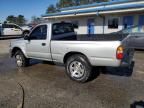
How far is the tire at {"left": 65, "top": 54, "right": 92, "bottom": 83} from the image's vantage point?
18.7 ft

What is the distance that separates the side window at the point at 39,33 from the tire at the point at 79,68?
1.46 m

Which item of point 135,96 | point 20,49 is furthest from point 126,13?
point 135,96

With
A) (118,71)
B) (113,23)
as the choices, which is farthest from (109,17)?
(118,71)

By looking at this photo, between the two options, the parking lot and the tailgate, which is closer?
the parking lot

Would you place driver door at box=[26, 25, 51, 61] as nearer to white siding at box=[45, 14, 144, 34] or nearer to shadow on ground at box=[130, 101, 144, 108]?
shadow on ground at box=[130, 101, 144, 108]

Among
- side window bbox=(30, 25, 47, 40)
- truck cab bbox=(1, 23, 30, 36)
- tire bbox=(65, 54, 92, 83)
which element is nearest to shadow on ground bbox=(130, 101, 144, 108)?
tire bbox=(65, 54, 92, 83)

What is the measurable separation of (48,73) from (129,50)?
3.16 meters

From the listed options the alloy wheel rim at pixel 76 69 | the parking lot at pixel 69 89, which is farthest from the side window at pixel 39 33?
the alloy wheel rim at pixel 76 69

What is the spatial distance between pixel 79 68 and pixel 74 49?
2.09 feet

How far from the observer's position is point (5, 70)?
772 cm

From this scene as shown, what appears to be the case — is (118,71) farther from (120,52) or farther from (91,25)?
(91,25)

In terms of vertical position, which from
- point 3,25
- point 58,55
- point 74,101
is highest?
point 3,25

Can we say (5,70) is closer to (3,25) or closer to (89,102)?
(89,102)

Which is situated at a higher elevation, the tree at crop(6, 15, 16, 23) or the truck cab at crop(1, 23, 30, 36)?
the tree at crop(6, 15, 16, 23)
